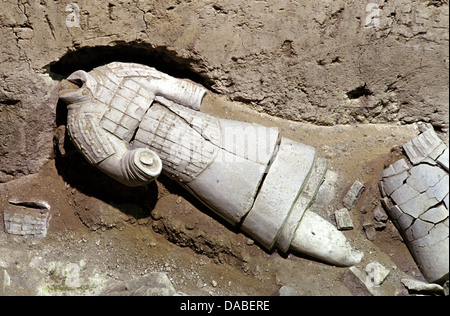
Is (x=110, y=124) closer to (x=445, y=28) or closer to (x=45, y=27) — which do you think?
(x=45, y=27)

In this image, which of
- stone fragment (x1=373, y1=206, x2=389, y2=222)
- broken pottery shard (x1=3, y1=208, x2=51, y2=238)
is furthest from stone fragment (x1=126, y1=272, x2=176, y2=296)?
stone fragment (x1=373, y1=206, x2=389, y2=222)

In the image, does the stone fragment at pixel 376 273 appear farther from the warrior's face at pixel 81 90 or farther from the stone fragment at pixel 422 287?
the warrior's face at pixel 81 90

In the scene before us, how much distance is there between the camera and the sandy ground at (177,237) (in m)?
3.37

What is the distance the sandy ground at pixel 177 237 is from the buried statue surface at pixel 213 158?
0.15 meters

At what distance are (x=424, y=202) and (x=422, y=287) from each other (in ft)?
1.79

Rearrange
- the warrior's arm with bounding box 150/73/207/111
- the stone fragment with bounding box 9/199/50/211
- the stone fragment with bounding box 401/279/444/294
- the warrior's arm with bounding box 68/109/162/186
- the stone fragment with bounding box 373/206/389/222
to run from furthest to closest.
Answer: the stone fragment with bounding box 9/199/50/211, the warrior's arm with bounding box 150/73/207/111, the stone fragment with bounding box 373/206/389/222, the warrior's arm with bounding box 68/109/162/186, the stone fragment with bounding box 401/279/444/294

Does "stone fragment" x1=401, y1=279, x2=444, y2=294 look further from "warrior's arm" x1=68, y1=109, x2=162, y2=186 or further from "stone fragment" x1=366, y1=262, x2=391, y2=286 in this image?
"warrior's arm" x1=68, y1=109, x2=162, y2=186

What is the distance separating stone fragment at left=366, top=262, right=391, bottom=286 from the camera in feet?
10.6

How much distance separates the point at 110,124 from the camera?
3.40 m

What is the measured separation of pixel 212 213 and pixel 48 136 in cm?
140

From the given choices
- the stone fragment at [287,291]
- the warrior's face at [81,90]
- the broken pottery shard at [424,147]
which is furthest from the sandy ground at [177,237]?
the warrior's face at [81,90]

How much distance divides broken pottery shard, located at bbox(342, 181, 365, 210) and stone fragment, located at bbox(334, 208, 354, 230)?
0.06 m
